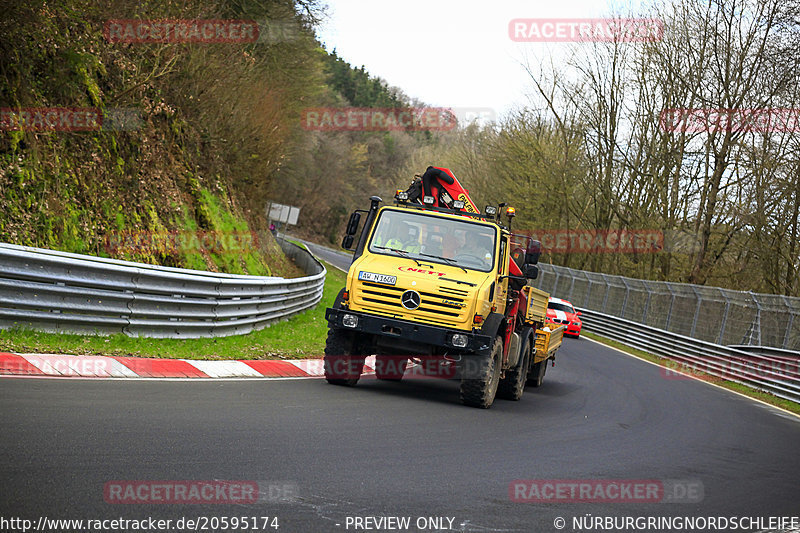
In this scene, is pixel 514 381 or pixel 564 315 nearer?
pixel 514 381

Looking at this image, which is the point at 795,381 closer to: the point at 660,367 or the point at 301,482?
the point at 660,367

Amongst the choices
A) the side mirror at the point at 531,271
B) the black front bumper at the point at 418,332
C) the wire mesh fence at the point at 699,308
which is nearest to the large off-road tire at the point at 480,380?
the black front bumper at the point at 418,332

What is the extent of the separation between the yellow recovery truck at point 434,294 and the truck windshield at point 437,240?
14mm

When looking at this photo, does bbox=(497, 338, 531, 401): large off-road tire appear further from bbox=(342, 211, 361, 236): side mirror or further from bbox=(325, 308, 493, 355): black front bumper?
bbox=(342, 211, 361, 236): side mirror

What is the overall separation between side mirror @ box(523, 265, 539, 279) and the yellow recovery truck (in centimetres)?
1

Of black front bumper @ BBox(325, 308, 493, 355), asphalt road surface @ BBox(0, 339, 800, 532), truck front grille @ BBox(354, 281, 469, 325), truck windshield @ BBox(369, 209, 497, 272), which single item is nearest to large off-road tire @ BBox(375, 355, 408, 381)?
asphalt road surface @ BBox(0, 339, 800, 532)

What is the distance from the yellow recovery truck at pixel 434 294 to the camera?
11.0 metres

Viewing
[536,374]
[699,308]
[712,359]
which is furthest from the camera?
[699,308]

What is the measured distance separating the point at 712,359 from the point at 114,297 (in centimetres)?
2020

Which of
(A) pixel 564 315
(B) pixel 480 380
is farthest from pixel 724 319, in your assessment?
(B) pixel 480 380

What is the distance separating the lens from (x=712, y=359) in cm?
2597

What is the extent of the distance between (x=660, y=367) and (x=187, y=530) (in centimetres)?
2337

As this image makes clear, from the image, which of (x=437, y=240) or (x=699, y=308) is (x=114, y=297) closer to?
(x=437, y=240)

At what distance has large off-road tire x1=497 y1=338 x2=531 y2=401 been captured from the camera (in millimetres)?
13266
